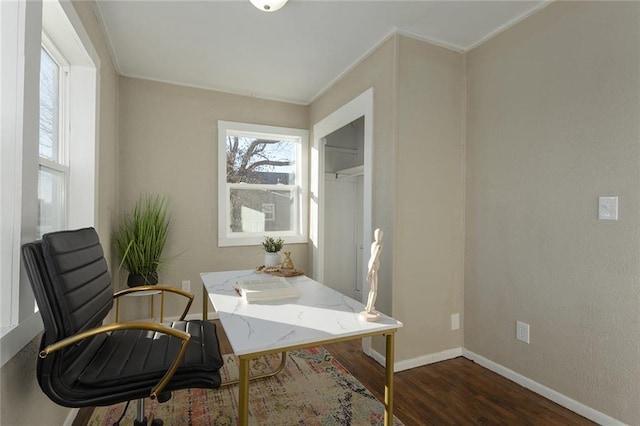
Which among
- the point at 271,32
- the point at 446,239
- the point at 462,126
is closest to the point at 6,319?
the point at 271,32

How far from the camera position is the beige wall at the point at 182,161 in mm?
3207

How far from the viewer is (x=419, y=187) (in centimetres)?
247

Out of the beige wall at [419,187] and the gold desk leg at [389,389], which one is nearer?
the gold desk leg at [389,389]

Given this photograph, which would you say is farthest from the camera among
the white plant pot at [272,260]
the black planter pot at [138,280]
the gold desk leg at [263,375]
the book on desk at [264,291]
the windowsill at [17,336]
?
the black planter pot at [138,280]

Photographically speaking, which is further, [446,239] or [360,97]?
[360,97]

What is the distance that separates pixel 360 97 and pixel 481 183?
123cm

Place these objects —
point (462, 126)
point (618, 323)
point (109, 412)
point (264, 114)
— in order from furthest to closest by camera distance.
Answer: point (264, 114), point (462, 126), point (109, 412), point (618, 323)

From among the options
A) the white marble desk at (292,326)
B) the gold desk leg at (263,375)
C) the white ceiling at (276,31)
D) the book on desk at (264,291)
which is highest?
the white ceiling at (276,31)

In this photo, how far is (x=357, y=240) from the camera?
4.31 metres

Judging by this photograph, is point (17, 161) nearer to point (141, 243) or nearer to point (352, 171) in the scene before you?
point (141, 243)

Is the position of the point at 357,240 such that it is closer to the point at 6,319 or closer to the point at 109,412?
the point at 109,412

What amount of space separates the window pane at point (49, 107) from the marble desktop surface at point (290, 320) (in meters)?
1.26

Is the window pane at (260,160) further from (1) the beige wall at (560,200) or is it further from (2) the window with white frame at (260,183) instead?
(1) the beige wall at (560,200)

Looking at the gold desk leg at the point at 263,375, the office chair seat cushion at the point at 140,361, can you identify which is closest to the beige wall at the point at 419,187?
the gold desk leg at the point at 263,375
